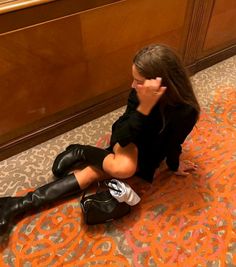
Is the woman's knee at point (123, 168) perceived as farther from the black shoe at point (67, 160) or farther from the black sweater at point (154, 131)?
the black shoe at point (67, 160)

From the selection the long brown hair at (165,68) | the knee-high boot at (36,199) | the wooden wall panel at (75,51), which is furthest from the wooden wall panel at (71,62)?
the long brown hair at (165,68)

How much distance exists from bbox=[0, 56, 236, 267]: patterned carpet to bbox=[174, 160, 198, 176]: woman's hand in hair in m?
0.03

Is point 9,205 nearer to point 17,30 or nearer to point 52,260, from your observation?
point 52,260

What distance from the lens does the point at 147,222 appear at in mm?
1199

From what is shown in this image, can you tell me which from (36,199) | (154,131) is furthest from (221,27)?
(36,199)

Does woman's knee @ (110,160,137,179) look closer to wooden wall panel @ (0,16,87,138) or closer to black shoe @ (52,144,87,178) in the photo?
black shoe @ (52,144,87,178)

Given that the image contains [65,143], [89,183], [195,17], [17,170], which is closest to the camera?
[89,183]

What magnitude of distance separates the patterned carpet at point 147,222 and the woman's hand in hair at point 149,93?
51cm

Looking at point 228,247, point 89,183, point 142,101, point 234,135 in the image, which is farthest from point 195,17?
point 228,247

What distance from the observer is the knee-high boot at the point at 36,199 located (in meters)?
1.14

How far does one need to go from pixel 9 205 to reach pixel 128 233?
52 centimetres

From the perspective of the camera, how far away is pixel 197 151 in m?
1.47

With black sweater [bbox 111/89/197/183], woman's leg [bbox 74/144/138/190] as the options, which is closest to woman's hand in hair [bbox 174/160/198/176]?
black sweater [bbox 111/89/197/183]

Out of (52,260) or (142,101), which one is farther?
(52,260)
